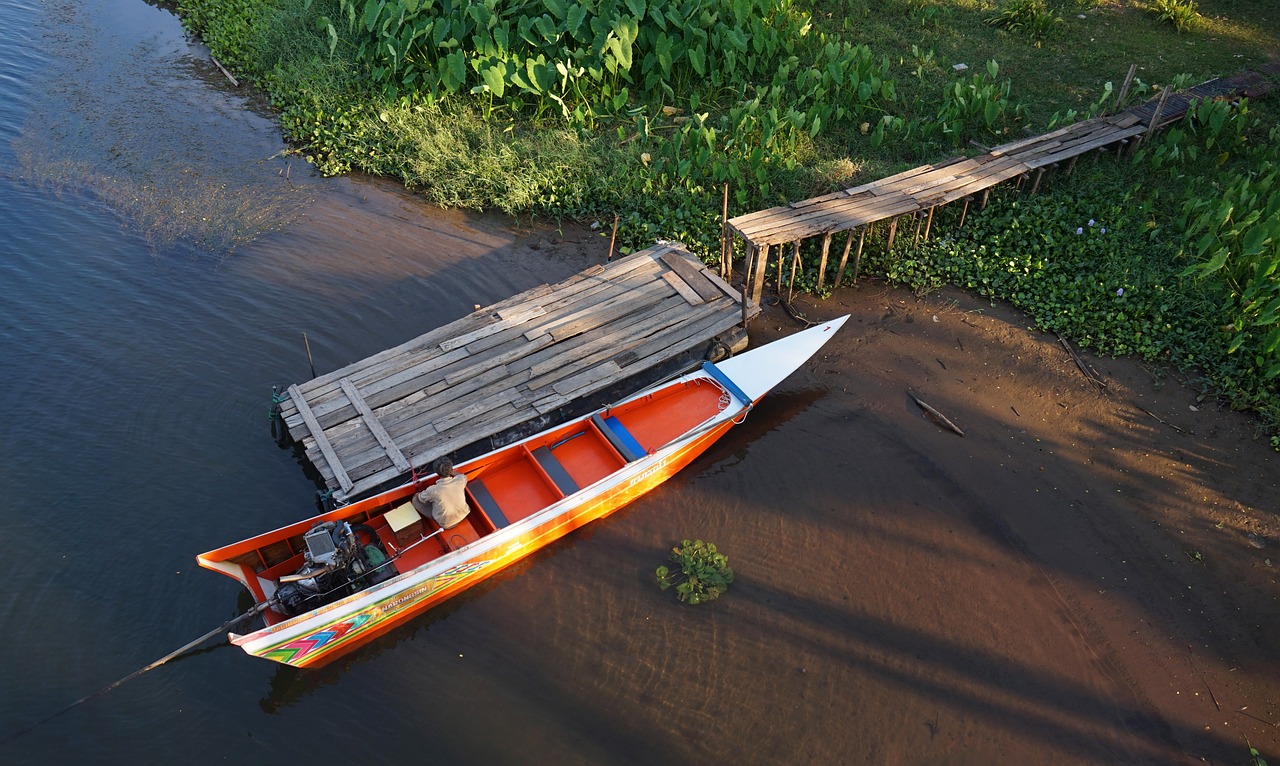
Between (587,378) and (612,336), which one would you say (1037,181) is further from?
(587,378)

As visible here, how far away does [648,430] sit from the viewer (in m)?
9.77

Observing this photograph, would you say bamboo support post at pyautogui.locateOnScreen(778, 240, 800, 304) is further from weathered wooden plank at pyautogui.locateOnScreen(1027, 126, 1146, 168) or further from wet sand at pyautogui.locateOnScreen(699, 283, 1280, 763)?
weathered wooden plank at pyautogui.locateOnScreen(1027, 126, 1146, 168)

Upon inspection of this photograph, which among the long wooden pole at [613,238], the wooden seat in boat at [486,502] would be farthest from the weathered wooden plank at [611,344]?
the long wooden pole at [613,238]

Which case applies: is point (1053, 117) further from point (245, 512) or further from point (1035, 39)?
point (245, 512)

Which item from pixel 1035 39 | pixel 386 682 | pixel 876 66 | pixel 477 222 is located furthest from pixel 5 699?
pixel 1035 39

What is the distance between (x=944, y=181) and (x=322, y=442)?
9.68 meters

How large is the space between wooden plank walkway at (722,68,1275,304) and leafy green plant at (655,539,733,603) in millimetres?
3931

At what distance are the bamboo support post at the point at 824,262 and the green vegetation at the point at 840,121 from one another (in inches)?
6.6

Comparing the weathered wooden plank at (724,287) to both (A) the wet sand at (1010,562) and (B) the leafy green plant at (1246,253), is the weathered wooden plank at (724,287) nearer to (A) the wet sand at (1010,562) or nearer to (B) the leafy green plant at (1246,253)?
(A) the wet sand at (1010,562)

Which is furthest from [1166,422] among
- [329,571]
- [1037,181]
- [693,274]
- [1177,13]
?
[1177,13]

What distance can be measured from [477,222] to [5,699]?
8887mm

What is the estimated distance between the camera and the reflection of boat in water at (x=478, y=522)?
7.68 meters

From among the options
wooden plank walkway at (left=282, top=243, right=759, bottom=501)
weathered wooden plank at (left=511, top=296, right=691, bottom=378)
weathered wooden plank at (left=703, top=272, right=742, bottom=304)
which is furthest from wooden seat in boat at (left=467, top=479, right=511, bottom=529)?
weathered wooden plank at (left=703, top=272, right=742, bottom=304)

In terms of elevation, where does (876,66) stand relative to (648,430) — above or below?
above
